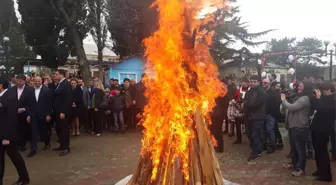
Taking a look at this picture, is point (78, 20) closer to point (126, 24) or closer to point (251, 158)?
point (126, 24)

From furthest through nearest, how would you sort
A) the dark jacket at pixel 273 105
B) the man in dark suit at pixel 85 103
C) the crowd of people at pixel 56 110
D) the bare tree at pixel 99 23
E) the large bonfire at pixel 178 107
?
1. the bare tree at pixel 99 23
2. the man in dark suit at pixel 85 103
3. the dark jacket at pixel 273 105
4. the crowd of people at pixel 56 110
5. the large bonfire at pixel 178 107

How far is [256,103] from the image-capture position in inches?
300

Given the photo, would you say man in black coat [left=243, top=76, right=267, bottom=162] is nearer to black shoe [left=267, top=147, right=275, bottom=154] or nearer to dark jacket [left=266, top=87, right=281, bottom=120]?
dark jacket [left=266, top=87, right=281, bottom=120]

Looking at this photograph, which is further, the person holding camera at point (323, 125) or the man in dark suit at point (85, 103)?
the man in dark suit at point (85, 103)

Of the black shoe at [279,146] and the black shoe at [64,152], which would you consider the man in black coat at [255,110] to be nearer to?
the black shoe at [279,146]

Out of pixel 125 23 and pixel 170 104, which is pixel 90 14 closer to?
pixel 125 23

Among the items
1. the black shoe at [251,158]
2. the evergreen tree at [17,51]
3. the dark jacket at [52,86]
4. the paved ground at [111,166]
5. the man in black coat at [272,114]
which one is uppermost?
the evergreen tree at [17,51]

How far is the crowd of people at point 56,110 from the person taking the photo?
19.0ft

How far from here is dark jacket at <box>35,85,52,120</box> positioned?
8.45m

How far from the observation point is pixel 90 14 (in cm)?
2166

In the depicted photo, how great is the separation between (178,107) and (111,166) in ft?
11.1

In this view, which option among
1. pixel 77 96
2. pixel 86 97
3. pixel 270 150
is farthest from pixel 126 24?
pixel 270 150

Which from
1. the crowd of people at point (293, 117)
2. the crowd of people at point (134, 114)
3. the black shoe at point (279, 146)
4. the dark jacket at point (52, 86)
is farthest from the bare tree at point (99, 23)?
the black shoe at point (279, 146)

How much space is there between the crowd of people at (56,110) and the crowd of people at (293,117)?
3091 mm
